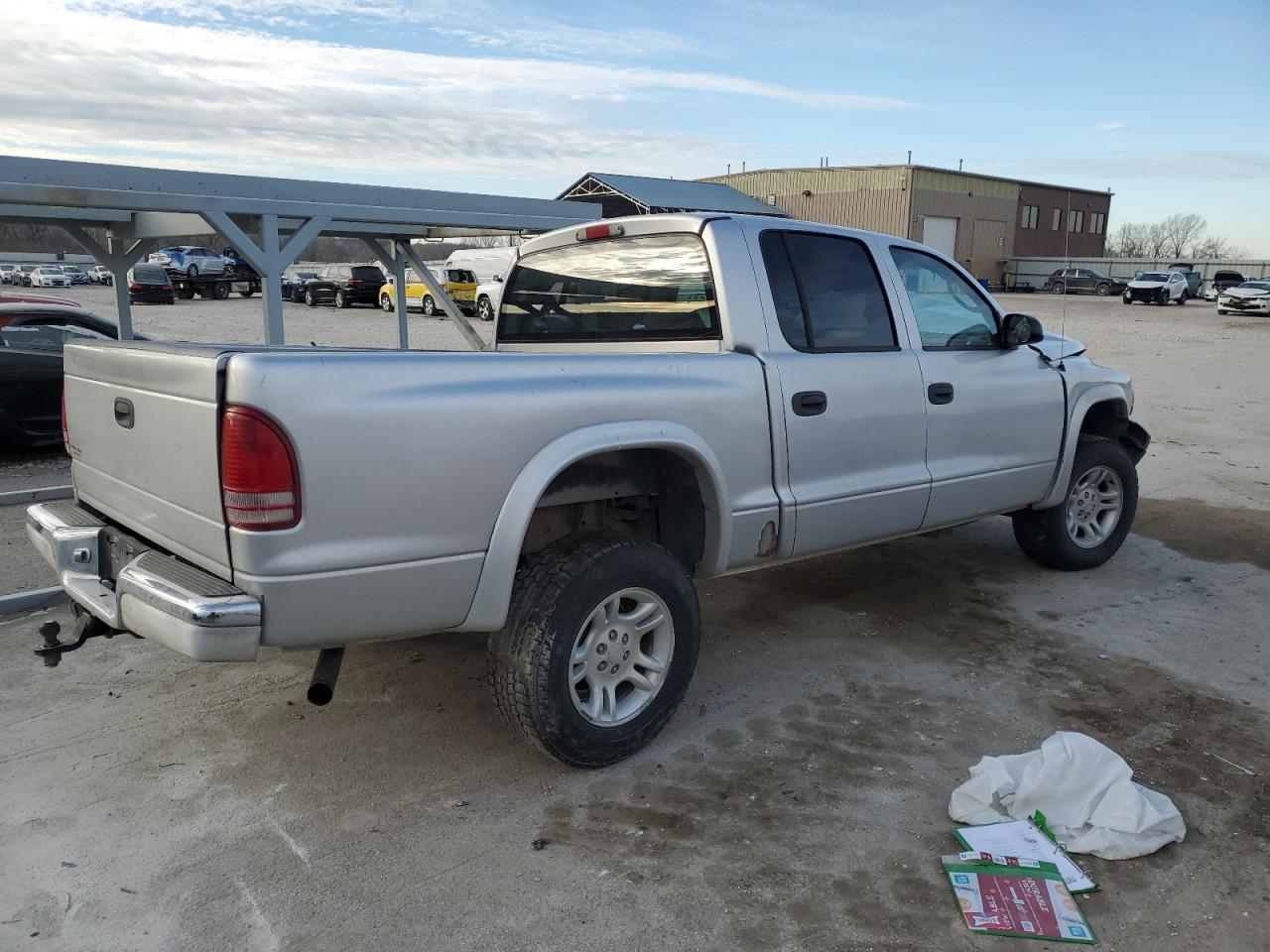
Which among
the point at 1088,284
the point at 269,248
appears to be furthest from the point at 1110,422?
the point at 1088,284

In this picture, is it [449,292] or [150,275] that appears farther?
[150,275]

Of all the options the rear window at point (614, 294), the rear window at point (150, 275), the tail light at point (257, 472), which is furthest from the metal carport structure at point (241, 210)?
the rear window at point (150, 275)

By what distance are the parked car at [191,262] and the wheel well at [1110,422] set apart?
39.8m

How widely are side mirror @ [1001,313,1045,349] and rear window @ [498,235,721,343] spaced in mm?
1852

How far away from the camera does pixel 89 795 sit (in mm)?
3252

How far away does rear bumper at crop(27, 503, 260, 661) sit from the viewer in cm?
266

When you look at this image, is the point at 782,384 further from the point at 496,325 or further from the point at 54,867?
the point at 54,867

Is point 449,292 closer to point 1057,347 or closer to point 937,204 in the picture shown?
point 1057,347

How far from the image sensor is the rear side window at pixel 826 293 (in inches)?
161

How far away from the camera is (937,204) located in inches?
2297

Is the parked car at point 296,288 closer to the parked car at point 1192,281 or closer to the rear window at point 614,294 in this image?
the rear window at point 614,294

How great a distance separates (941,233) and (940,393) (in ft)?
193

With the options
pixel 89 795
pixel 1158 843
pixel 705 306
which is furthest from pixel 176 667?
pixel 1158 843

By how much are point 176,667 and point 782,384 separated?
9.58ft
